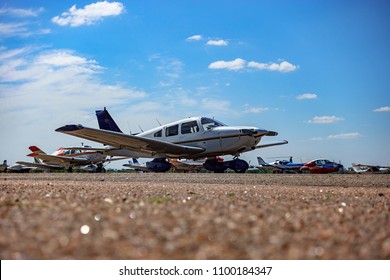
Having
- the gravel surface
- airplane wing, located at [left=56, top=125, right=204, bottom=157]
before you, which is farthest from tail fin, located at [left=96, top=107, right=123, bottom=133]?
the gravel surface

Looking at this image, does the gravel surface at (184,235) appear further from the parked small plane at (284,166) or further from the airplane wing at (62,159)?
the parked small plane at (284,166)

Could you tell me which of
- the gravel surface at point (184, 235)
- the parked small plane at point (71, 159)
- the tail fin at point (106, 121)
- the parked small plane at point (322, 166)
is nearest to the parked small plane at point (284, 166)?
the parked small plane at point (322, 166)

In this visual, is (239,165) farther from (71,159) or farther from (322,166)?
(71,159)

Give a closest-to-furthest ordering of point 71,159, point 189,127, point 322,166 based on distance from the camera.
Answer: point 189,127
point 322,166
point 71,159

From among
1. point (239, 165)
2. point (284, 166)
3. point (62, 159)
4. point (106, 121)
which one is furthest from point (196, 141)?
point (284, 166)

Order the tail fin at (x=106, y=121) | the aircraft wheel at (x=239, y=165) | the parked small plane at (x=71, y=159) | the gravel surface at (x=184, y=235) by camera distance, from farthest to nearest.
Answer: the parked small plane at (x=71, y=159) < the tail fin at (x=106, y=121) < the aircraft wheel at (x=239, y=165) < the gravel surface at (x=184, y=235)

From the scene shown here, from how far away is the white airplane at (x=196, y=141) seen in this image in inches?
658

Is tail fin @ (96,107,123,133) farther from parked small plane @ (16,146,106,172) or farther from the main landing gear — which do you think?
the main landing gear

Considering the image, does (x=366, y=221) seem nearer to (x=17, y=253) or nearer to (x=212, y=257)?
(x=212, y=257)

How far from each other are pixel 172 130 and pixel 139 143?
1.89 m

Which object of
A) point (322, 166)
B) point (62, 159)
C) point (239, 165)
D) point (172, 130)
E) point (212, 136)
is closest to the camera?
point (239, 165)

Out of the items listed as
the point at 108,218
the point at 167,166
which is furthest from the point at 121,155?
the point at 108,218

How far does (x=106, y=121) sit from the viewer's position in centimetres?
2241
